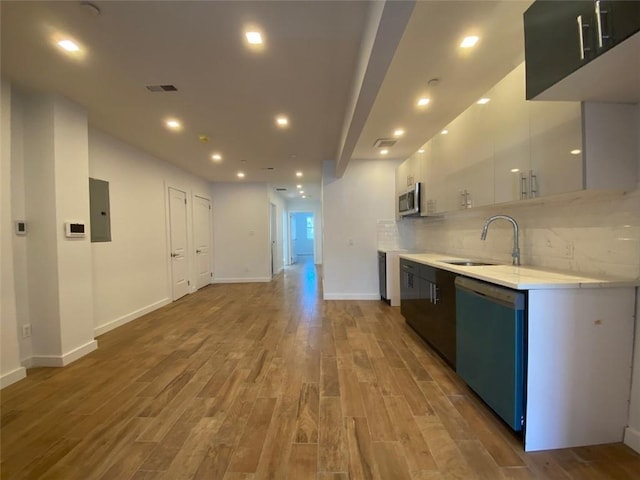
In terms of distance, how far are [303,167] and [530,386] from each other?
16.5 feet

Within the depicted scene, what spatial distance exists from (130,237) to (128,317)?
3.77 ft

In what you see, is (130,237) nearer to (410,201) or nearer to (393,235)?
(410,201)

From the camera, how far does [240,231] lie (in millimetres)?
7527

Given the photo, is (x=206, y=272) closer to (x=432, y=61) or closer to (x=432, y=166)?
(x=432, y=166)

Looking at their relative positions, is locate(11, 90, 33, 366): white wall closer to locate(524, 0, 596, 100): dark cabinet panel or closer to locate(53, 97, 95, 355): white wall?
locate(53, 97, 95, 355): white wall

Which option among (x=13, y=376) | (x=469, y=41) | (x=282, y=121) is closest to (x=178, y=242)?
(x=13, y=376)

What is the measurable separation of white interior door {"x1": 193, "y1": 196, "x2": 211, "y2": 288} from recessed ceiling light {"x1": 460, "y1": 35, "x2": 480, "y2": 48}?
5828 mm

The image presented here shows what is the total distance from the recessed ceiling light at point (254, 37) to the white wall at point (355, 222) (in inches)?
127

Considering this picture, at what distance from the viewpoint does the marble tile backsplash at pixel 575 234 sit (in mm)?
1643

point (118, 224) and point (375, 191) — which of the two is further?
point (375, 191)

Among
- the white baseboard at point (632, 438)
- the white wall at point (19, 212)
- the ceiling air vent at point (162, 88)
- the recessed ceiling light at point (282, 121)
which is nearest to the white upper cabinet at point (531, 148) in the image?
the white baseboard at point (632, 438)

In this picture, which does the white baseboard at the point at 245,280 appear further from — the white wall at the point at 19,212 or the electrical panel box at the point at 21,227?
the electrical panel box at the point at 21,227

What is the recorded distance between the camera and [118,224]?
404 centimetres

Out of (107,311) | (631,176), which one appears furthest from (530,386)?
(107,311)
